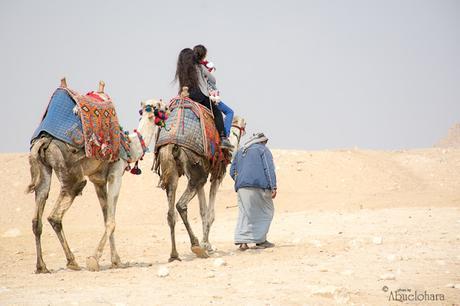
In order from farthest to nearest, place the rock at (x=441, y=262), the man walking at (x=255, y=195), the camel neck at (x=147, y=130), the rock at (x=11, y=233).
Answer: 1. the rock at (x=11, y=233)
2. the man walking at (x=255, y=195)
3. the camel neck at (x=147, y=130)
4. the rock at (x=441, y=262)

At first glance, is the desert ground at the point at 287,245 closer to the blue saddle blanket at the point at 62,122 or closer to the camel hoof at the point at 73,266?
the camel hoof at the point at 73,266

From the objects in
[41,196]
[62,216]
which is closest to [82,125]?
[41,196]

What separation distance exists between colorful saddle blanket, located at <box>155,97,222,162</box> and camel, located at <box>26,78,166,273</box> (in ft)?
0.82

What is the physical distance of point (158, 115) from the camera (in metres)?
10.5

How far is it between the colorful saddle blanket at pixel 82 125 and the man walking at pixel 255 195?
2.54 meters

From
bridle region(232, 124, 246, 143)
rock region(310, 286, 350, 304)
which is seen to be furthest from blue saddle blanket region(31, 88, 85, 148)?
rock region(310, 286, 350, 304)

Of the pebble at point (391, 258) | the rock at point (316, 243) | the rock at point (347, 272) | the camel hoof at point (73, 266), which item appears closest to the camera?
the rock at point (347, 272)

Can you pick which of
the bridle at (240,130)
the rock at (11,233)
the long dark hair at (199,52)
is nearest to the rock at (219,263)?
the bridle at (240,130)

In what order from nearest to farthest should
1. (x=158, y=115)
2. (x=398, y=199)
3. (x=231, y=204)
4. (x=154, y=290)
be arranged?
(x=154, y=290), (x=158, y=115), (x=398, y=199), (x=231, y=204)

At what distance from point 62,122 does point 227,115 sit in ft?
9.91

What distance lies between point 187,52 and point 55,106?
2.64m

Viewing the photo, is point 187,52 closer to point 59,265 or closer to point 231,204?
point 59,265

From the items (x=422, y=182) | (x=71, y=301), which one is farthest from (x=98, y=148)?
(x=422, y=182)

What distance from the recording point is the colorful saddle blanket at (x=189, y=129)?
10.5 metres
